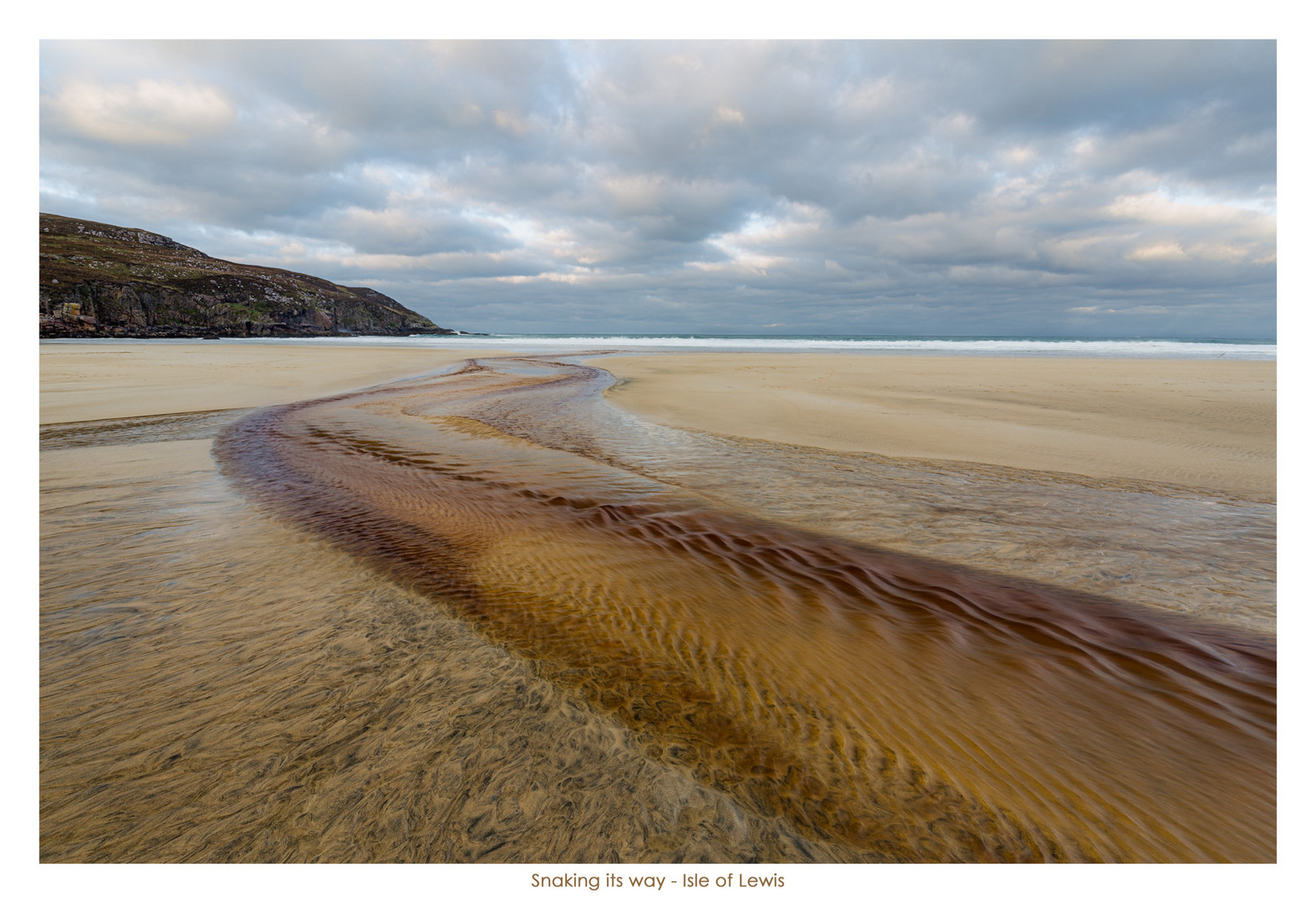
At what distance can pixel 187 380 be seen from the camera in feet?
62.8

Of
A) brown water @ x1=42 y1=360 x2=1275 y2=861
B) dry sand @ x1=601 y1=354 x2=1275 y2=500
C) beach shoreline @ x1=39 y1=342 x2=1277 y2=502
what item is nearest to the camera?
brown water @ x1=42 y1=360 x2=1275 y2=861

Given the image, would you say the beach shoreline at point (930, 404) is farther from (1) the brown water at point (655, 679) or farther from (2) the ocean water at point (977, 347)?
(2) the ocean water at point (977, 347)

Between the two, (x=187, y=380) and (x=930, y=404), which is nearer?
(x=930, y=404)

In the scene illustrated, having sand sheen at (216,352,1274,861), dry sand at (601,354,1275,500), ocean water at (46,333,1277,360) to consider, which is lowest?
sand sheen at (216,352,1274,861)

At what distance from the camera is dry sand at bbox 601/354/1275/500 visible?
801 cm

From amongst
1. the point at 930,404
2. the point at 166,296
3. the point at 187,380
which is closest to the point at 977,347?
the point at 930,404

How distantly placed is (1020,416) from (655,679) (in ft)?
41.7

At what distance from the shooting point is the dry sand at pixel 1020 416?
26.3 feet

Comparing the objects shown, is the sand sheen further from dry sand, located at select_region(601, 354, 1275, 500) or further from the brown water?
dry sand, located at select_region(601, 354, 1275, 500)

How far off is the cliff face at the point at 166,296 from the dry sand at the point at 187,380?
29.5 meters

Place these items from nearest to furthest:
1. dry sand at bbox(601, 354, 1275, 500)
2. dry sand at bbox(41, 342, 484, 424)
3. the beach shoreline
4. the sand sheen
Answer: the sand sheen, dry sand at bbox(601, 354, 1275, 500), the beach shoreline, dry sand at bbox(41, 342, 484, 424)

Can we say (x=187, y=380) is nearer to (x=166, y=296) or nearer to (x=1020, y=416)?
(x=1020, y=416)

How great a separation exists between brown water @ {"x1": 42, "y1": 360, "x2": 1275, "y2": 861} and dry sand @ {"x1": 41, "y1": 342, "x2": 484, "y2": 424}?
31.2ft

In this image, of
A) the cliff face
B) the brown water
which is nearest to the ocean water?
the cliff face
